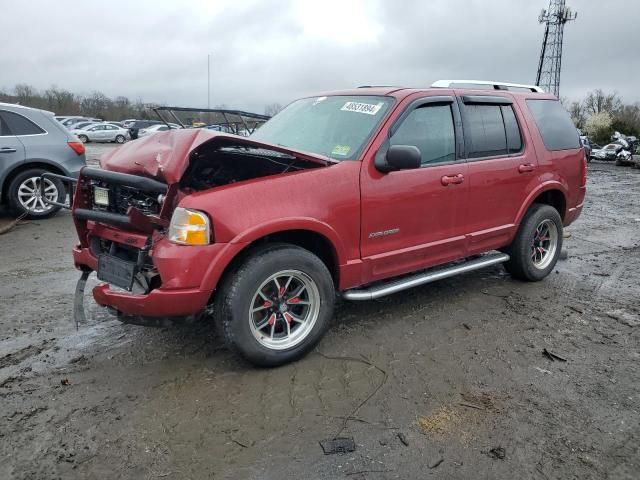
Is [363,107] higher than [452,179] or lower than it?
higher

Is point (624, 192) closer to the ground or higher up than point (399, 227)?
closer to the ground

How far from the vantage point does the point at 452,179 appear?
14.4 ft

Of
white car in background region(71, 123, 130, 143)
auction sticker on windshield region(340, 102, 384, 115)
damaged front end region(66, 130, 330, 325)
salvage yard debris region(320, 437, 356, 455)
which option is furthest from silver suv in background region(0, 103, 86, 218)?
white car in background region(71, 123, 130, 143)

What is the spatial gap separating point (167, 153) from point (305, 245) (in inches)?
47.1

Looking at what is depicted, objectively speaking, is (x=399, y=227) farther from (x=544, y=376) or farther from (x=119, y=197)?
(x=119, y=197)

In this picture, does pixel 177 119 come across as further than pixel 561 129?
No

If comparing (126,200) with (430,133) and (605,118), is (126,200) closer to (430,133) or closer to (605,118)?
(430,133)

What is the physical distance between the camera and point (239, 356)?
11.5 ft

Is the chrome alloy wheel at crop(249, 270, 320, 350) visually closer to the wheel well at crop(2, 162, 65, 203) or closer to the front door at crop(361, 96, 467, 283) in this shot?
the front door at crop(361, 96, 467, 283)

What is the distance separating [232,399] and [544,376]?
2127mm

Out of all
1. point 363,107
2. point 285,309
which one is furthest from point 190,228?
point 363,107

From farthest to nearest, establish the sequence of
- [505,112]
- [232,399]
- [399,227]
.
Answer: [505,112] < [399,227] < [232,399]

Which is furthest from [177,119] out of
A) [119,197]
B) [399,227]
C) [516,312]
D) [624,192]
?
[624,192]

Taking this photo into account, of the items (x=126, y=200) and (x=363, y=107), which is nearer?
(x=126, y=200)
